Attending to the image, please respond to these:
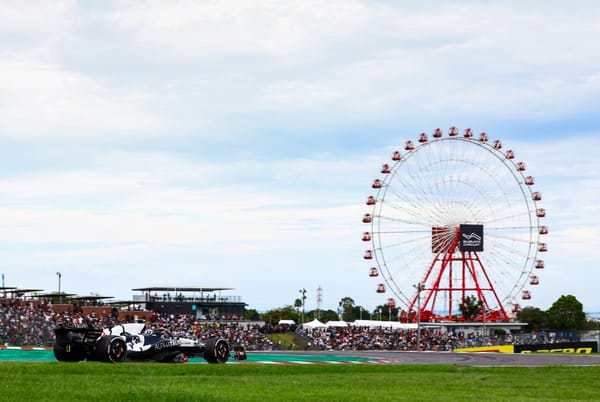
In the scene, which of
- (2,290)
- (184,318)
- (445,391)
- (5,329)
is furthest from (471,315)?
(445,391)

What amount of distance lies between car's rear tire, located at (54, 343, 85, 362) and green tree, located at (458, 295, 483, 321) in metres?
83.9

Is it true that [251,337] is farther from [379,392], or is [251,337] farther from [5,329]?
[379,392]

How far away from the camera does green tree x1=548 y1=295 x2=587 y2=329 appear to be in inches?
5530

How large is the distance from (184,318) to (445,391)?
55.9 m

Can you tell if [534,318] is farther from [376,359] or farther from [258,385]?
[258,385]

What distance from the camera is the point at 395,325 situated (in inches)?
4166

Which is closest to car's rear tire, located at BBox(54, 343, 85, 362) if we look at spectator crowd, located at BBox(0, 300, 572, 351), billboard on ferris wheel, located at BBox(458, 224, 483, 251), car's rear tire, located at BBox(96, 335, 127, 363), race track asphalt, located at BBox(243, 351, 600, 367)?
car's rear tire, located at BBox(96, 335, 127, 363)

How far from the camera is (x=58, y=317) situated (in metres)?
65.7

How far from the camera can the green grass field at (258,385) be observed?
18250 millimetres

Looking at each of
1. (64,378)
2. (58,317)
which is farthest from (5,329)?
(64,378)

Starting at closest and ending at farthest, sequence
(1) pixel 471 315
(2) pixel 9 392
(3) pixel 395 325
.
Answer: (2) pixel 9 392 < (3) pixel 395 325 < (1) pixel 471 315

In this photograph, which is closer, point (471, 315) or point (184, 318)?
point (184, 318)

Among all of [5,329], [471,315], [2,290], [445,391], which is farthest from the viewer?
[471,315]

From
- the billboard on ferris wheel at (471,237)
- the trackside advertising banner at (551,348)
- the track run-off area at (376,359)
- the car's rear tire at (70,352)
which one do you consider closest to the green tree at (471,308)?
the billboard on ferris wheel at (471,237)
